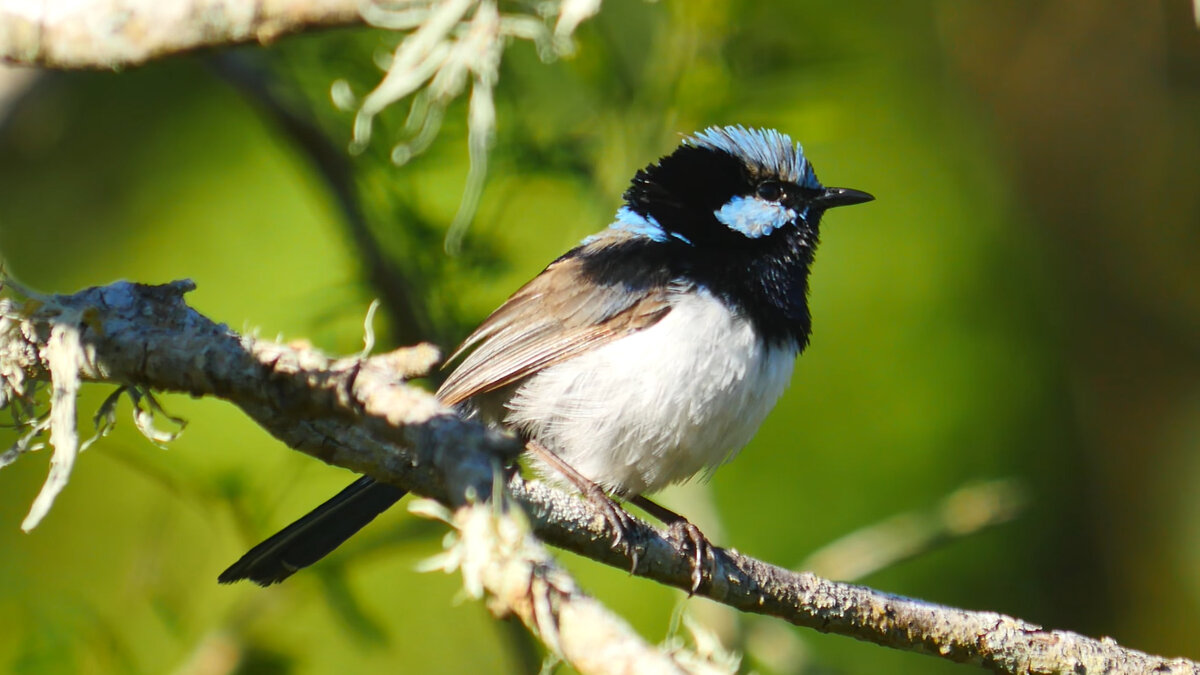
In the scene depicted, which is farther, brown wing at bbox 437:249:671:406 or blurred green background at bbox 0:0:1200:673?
blurred green background at bbox 0:0:1200:673

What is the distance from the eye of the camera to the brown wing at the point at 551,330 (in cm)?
316

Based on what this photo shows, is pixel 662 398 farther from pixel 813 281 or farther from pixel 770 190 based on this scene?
pixel 813 281

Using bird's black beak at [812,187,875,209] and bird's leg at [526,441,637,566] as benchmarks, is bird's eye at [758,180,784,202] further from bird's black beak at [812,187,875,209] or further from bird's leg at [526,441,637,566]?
bird's leg at [526,441,637,566]

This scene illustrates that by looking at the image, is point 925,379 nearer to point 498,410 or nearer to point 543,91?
point 543,91

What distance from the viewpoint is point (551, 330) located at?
10.6ft

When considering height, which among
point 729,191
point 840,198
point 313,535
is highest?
point 840,198

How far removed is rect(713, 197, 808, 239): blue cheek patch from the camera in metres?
3.45

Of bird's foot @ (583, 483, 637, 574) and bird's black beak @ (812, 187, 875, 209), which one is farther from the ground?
bird's black beak @ (812, 187, 875, 209)

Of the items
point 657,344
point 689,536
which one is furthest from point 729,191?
point 689,536

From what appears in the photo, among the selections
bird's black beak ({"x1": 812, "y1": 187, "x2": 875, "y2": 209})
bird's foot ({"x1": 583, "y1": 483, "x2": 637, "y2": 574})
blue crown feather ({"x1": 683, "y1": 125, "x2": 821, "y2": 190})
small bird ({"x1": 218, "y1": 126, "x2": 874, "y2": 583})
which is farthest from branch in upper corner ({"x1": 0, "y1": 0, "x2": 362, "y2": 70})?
bird's black beak ({"x1": 812, "y1": 187, "x2": 875, "y2": 209})

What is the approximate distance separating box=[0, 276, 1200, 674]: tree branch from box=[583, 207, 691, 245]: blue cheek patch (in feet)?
3.78

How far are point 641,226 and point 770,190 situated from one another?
0.38 meters

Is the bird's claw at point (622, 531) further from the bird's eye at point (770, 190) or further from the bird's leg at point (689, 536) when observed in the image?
the bird's eye at point (770, 190)

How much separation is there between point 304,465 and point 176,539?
97cm
